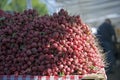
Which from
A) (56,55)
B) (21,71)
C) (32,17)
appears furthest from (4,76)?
(32,17)

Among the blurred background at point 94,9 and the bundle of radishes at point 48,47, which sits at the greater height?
the blurred background at point 94,9

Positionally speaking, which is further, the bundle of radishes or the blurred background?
the blurred background

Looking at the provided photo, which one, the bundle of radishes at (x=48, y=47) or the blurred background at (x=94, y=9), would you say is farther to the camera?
the blurred background at (x=94, y=9)

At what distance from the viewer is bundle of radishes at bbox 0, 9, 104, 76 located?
383 cm

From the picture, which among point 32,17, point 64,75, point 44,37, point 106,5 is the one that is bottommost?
point 64,75

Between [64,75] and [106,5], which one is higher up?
[106,5]

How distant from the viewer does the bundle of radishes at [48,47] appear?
151 inches

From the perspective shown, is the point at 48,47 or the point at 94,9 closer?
the point at 48,47

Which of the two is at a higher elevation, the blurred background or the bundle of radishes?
the blurred background

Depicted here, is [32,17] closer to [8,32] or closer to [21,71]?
[8,32]

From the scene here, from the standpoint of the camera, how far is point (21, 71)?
3816 mm

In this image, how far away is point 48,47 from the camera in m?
3.88

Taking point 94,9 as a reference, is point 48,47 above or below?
below

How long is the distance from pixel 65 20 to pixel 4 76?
0.84m
